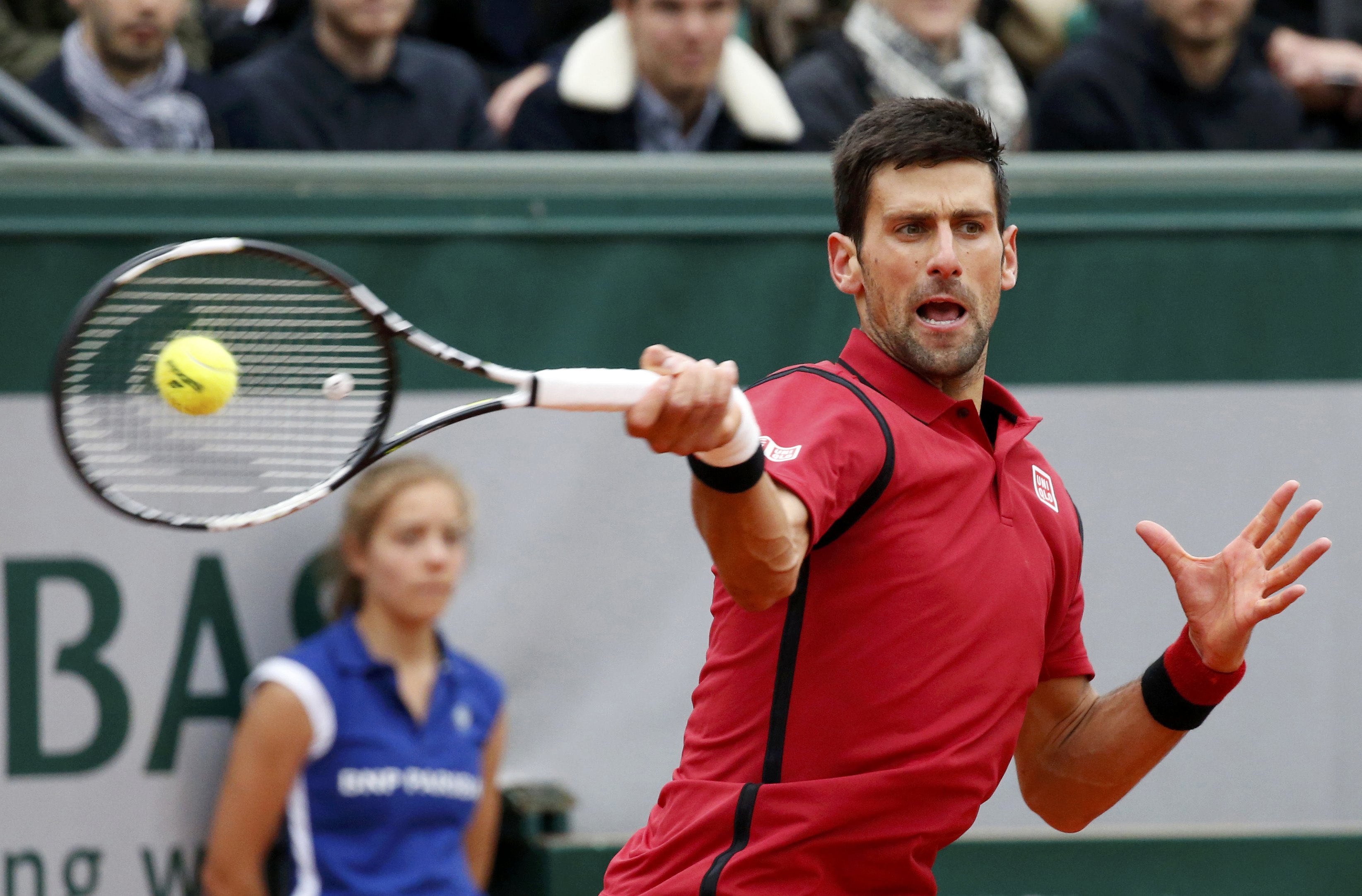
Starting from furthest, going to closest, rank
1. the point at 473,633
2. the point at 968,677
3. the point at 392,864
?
the point at 473,633, the point at 392,864, the point at 968,677

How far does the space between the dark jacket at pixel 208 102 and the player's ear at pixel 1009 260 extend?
256cm

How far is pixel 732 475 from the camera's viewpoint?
2.03 meters

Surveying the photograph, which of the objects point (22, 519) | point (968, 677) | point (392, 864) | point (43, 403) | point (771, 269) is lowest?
point (392, 864)

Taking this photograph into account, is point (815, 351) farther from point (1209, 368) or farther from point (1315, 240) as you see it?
point (1315, 240)

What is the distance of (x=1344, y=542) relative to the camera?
4.16 m

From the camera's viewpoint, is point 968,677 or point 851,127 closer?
point 968,677

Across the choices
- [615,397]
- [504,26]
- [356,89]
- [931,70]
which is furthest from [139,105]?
[615,397]

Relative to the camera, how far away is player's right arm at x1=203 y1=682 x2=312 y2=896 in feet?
11.8

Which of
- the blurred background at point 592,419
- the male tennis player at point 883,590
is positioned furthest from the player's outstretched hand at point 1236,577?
the blurred background at point 592,419

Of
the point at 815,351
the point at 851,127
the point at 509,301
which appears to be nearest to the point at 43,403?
the point at 509,301

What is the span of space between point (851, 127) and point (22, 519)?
7.12ft

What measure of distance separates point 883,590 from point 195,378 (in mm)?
1029

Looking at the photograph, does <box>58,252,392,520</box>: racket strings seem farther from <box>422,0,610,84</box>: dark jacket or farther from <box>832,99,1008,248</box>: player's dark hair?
<box>422,0,610,84</box>: dark jacket

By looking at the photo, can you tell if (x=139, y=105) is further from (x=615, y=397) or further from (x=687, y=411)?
(x=687, y=411)
